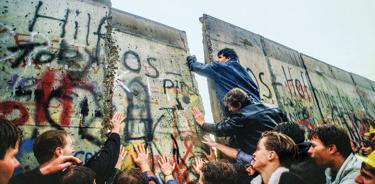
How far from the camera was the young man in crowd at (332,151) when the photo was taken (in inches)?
138

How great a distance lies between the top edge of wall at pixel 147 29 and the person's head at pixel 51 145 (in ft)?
7.48

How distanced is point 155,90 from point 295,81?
4.66 meters

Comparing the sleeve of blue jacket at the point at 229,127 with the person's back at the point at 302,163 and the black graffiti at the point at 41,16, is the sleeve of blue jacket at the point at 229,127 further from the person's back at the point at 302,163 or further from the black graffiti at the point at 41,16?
the black graffiti at the point at 41,16

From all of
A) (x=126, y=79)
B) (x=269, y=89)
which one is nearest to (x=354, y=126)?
(x=269, y=89)

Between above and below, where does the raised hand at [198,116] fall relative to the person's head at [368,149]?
above

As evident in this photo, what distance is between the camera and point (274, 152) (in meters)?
3.51

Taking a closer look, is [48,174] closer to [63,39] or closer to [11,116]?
[11,116]

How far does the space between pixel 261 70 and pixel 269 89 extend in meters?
0.51

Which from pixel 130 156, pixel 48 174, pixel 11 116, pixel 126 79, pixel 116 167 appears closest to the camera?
pixel 48 174

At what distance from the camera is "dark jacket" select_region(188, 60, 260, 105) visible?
5270 mm

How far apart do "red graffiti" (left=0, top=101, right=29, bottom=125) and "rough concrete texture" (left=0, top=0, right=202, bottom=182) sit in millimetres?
11

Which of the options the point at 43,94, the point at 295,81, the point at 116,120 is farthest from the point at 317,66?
the point at 43,94

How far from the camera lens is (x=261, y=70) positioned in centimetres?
702

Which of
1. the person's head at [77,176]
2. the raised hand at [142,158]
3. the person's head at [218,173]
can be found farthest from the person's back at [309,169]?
the person's head at [77,176]
